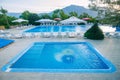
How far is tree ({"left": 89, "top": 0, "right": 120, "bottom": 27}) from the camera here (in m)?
6.49

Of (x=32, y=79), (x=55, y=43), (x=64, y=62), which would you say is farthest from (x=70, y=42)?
(x=32, y=79)

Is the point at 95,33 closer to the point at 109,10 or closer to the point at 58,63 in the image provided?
the point at 58,63

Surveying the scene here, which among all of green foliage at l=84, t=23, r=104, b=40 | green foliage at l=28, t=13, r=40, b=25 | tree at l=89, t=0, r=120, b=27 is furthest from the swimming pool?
green foliage at l=28, t=13, r=40, b=25

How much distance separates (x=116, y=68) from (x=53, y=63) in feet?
10.3

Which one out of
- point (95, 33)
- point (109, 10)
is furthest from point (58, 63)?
point (95, 33)

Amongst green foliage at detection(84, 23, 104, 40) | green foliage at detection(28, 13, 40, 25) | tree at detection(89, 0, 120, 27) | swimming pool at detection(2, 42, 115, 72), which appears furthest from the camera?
green foliage at detection(28, 13, 40, 25)

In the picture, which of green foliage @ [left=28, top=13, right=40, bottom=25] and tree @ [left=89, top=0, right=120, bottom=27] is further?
green foliage @ [left=28, top=13, right=40, bottom=25]

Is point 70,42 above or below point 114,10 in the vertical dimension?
below

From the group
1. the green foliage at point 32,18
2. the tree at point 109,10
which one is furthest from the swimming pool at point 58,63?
the green foliage at point 32,18

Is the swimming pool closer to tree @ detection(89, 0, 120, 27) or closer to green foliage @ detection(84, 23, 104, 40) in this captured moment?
tree @ detection(89, 0, 120, 27)

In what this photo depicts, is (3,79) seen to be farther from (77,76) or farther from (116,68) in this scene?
(116,68)

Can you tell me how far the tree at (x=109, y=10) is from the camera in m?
6.49

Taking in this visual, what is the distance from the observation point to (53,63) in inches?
401

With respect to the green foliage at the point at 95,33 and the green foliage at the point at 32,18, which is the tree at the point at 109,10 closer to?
the green foliage at the point at 95,33
